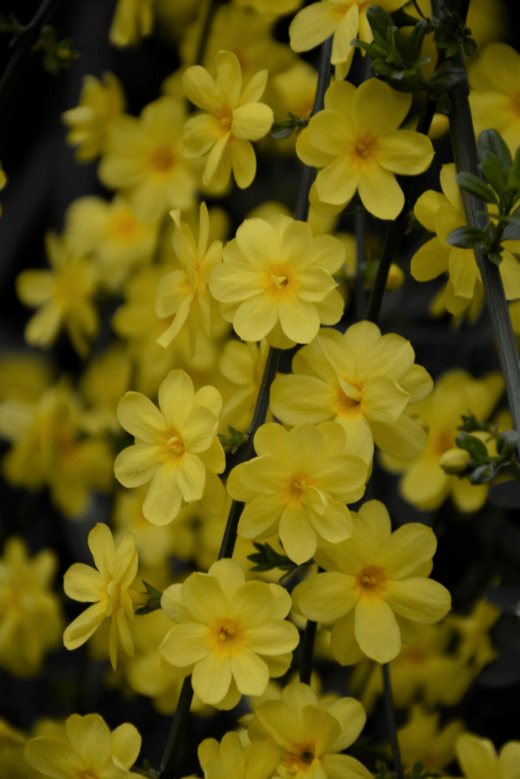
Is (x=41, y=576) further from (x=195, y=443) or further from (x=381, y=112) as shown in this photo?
(x=381, y=112)

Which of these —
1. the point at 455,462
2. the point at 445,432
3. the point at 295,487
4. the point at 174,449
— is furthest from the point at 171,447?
the point at 445,432

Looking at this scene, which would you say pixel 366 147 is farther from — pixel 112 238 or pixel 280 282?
pixel 112 238

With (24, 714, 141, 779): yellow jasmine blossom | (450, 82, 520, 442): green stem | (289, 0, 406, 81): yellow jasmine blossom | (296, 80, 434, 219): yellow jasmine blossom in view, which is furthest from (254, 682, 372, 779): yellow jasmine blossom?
(289, 0, 406, 81): yellow jasmine blossom

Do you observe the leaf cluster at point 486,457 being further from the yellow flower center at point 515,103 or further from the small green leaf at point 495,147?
the yellow flower center at point 515,103

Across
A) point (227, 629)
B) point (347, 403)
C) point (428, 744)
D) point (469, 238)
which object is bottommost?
point (428, 744)

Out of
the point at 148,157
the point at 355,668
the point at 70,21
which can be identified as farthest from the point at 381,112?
the point at 70,21

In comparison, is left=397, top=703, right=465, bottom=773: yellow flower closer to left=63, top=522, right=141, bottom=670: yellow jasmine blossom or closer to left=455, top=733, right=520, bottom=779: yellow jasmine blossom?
left=455, top=733, right=520, bottom=779: yellow jasmine blossom

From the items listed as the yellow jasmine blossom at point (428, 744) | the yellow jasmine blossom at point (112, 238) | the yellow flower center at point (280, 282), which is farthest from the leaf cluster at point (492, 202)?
the yellow jasmine blossom at point (428, 744)
